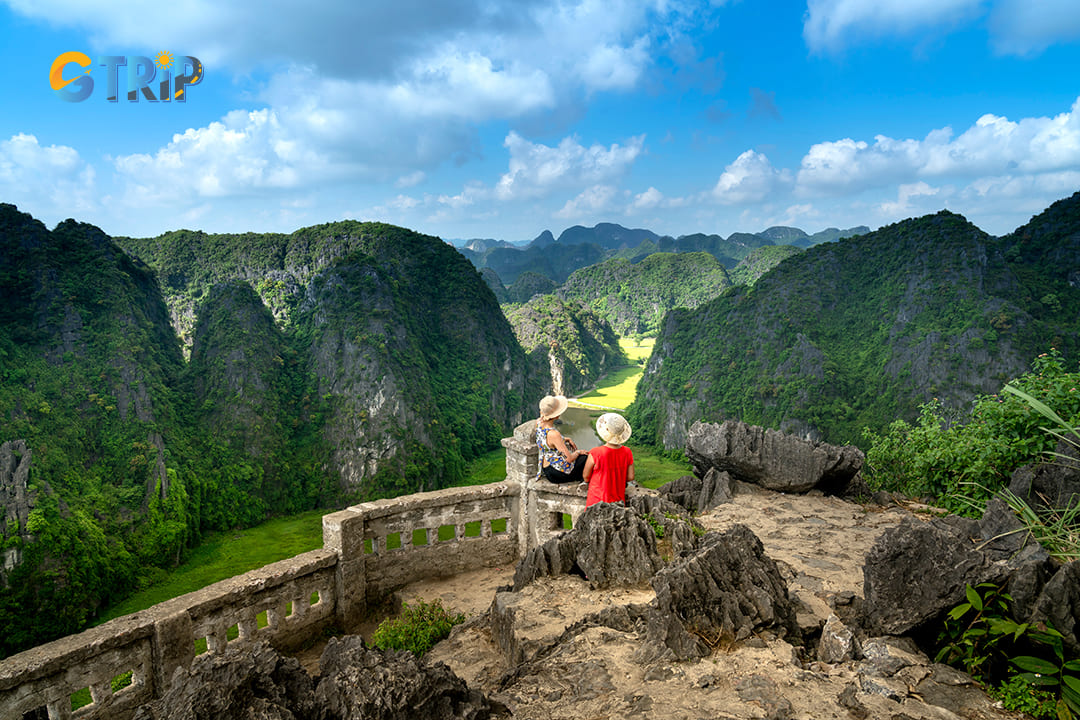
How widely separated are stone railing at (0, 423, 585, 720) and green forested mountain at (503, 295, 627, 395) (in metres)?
82.0

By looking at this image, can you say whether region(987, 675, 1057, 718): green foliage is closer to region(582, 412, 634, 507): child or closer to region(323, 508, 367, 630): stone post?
region(582, 412, 634, 507): child

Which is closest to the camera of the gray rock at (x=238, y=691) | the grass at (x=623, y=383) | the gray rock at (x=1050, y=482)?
the gray rock at (x=238, y=691)

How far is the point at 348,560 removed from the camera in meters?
9.38

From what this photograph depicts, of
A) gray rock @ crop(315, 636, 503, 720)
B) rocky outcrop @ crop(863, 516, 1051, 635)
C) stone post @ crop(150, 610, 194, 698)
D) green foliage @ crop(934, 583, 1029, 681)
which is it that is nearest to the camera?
gray rock @ crop(315, 636, 503, 720)

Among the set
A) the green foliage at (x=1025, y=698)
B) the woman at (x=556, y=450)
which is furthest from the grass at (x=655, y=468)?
the green foliage at (x=1025, y=698)

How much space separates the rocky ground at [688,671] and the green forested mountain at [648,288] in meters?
138

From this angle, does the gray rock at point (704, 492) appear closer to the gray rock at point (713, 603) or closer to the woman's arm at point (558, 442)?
the woman's arm at point (558, 442)

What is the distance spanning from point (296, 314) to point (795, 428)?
178 ft

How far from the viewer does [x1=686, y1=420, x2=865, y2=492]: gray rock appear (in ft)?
38.9

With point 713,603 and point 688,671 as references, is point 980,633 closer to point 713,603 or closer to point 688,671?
point 713,603

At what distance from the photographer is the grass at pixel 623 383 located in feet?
302

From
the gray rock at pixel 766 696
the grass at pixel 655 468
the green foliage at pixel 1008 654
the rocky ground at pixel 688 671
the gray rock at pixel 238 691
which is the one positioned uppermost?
the gray rock at pixel 238 691

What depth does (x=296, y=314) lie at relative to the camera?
68.4m

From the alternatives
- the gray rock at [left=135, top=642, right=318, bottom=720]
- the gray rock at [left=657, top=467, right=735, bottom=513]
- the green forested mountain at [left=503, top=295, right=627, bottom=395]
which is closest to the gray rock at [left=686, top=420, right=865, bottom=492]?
the gray rock at [left=657, top=467, right=735, bottom=513]
